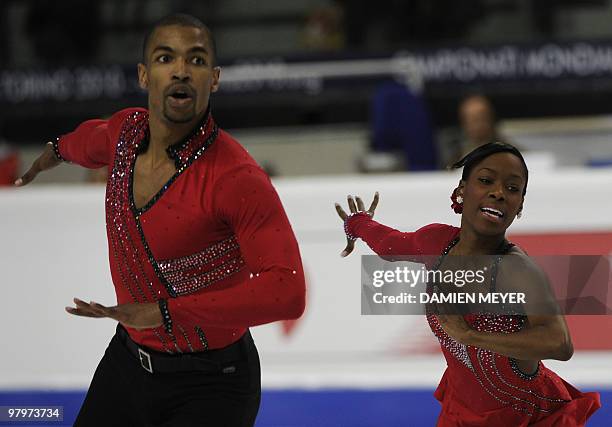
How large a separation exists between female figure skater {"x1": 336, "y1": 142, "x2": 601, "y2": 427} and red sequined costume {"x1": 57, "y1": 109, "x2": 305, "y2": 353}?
369 mm

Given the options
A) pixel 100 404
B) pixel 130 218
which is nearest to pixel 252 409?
pixel 100 404

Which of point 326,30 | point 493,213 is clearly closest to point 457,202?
point 493,213

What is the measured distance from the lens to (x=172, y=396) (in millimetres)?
2533

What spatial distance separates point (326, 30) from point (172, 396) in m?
5.56

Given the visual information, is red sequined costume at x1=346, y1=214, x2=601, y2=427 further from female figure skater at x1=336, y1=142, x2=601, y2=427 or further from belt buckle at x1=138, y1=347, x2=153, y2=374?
belt buckle at x1=138, y1=347, x2=153, y2=374

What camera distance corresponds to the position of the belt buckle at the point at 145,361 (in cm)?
257

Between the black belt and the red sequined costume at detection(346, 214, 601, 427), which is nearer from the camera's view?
the red sequined costume at detection(346, 214, 601, 427)

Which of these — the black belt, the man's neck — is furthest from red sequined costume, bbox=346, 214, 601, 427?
the man's neck

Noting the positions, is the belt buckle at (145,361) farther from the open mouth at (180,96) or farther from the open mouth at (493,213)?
the open mouth at (493,213)

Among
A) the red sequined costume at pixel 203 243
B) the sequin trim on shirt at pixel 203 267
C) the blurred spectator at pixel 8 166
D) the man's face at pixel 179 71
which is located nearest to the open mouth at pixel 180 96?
the man's face at pixel 179 71

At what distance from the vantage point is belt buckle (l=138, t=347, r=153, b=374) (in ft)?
8.45

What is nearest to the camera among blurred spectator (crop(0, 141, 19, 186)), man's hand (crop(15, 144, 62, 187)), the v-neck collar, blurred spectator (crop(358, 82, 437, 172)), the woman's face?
the woman's face

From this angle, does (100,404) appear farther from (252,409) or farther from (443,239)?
(443,239)

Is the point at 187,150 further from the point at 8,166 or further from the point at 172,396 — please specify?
the point at 8,166
